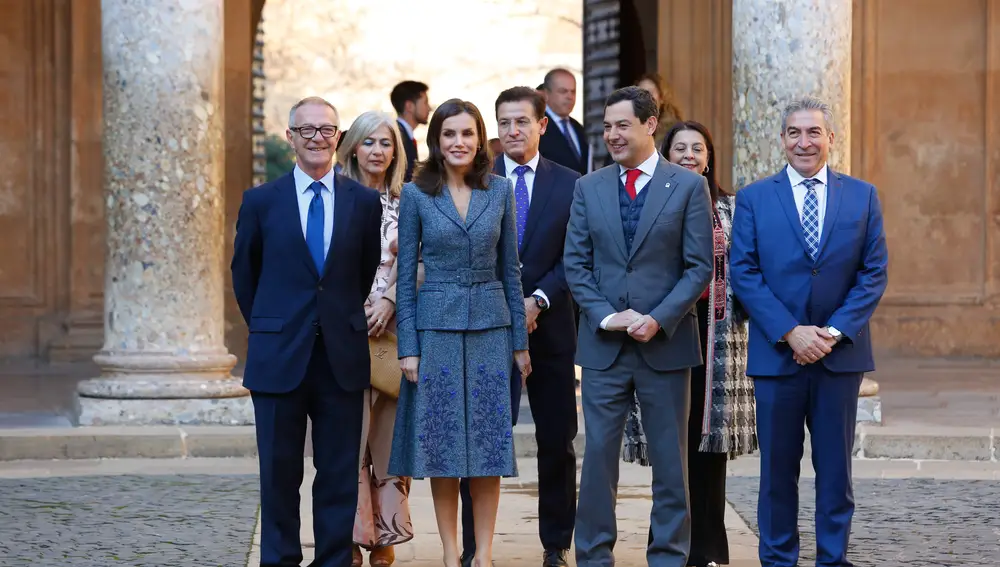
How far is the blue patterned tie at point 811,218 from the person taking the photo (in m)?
5.61

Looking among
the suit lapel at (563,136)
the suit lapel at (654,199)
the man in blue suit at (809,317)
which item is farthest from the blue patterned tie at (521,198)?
the suit lapel at (563,136)

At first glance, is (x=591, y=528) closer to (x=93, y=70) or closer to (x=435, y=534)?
(x=435, y=534)

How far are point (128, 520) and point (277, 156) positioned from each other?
36.2m

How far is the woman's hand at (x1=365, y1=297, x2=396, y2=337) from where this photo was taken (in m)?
6.05

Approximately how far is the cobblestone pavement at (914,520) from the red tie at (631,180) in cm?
154

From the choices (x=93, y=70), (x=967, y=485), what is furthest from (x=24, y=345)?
(x=967, y=485)

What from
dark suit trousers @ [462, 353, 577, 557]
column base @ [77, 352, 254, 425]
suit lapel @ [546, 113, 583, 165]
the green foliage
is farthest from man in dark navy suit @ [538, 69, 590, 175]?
the green foliage

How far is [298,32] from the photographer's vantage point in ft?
133

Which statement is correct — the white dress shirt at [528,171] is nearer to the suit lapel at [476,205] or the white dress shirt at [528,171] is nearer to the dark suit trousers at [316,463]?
the suit lapel at [476,205]

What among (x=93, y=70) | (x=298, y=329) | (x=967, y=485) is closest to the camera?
(x=298, y=329)

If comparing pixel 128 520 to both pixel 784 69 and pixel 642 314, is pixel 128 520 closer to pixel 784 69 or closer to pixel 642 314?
pixel 642 314

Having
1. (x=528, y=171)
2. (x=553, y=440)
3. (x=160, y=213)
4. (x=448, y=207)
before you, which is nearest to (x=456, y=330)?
(x=448, y=207)

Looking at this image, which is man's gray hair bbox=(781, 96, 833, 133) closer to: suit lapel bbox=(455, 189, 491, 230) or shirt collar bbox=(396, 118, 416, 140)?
suit lapel bbox=(455, 189, 491, 230)

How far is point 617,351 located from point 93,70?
8372mm
